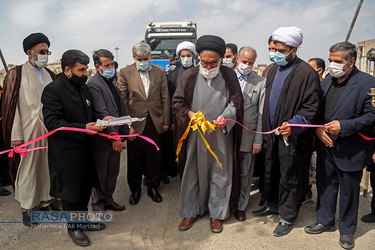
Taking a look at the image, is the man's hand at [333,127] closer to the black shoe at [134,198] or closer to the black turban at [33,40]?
the black shoe at [134,198]

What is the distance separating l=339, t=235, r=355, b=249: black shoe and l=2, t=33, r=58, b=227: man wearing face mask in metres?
3.44

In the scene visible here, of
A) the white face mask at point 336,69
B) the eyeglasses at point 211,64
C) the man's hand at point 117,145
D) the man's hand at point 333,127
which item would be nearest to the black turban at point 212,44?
the eyeglasses at point 211,64

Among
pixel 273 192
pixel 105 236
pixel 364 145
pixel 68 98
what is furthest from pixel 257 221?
pixel 68 98

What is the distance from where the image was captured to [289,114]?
2869 mm

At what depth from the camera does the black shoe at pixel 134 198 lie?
387cm

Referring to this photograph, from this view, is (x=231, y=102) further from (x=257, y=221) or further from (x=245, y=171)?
(x=257, y=221)

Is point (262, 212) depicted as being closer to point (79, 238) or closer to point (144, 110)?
point (144, 110)

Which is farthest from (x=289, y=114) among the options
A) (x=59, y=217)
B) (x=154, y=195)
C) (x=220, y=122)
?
(x=59, y=217)

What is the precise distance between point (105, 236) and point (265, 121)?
221 centimetres

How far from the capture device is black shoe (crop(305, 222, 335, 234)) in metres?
3.03

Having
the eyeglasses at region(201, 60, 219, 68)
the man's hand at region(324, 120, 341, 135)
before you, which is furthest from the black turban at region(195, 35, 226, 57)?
the man's hand at region(324, 120, 341, 135)

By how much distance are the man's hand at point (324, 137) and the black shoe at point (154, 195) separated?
227 centimetres

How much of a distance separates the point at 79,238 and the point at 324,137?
108 inches

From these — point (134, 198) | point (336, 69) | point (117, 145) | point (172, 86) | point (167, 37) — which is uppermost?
point (167, 37)
